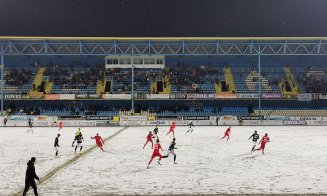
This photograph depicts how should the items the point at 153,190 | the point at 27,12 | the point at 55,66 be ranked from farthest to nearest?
the point at 55,66 → the point at 27,12 → the point at 153,190

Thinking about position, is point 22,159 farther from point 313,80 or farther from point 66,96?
point 313,80

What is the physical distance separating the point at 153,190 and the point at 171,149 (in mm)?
5486

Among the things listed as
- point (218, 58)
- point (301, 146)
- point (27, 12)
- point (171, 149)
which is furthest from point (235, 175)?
point (218, 58)

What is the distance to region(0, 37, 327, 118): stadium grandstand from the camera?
52.1 m

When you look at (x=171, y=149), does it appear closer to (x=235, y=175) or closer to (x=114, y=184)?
(x=235, y=175)

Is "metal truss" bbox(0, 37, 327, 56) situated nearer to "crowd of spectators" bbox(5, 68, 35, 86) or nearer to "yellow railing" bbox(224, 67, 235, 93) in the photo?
"crowd of spectators" bbox(5, 68, 35, 86)

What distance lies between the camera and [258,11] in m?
50.9

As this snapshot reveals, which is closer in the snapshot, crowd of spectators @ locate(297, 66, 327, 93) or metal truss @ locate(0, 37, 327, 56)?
metal truss @ locate(0, 37, 327, 56)

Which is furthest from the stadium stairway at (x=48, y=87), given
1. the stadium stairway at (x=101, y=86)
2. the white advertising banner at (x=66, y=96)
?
the stadium stairway at (x=101, y=86)

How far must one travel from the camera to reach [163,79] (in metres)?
57.2

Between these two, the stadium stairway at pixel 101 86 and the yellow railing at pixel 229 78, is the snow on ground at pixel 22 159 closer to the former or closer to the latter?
the stadium stairway at pixel 101 86

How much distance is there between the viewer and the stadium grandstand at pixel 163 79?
52094 mm

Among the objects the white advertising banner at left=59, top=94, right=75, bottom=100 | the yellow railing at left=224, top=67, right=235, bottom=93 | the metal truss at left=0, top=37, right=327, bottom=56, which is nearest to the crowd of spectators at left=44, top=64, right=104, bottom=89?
the white advertising banner at left=59, top=94, right=75, bottom=100

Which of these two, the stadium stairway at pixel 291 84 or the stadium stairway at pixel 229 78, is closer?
the stadium stairway at pixel 291 84
